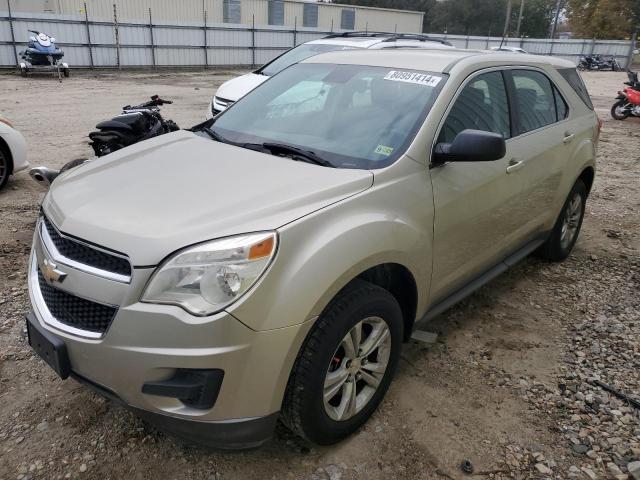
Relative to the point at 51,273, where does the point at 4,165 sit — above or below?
below

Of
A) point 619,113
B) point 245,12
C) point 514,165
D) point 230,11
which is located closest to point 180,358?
point 514,165

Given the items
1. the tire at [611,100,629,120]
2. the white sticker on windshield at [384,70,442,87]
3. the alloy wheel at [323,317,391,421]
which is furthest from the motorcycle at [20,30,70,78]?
the alloy wheel at [323,317,391,421]

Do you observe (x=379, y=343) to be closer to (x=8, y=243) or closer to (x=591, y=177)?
(x=591, y=177)

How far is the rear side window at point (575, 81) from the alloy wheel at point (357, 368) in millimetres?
3033

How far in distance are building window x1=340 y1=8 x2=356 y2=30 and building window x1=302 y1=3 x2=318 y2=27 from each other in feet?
6.96

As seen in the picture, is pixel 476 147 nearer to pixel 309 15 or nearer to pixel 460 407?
pixel 460 407

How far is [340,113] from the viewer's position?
10.1ft

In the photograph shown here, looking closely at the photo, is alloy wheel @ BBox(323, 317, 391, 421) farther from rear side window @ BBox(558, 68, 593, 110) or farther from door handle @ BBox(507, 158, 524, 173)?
rear side window @ BBox(558, 68, 593, 110)

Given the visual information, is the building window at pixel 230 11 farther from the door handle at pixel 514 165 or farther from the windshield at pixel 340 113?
the door handle at pixel 514 165

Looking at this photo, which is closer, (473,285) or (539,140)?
(473,285)

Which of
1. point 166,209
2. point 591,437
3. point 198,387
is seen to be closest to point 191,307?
point 198,387

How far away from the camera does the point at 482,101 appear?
3.30 meters

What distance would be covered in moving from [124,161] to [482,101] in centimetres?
213

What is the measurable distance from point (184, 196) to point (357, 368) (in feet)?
3.60
